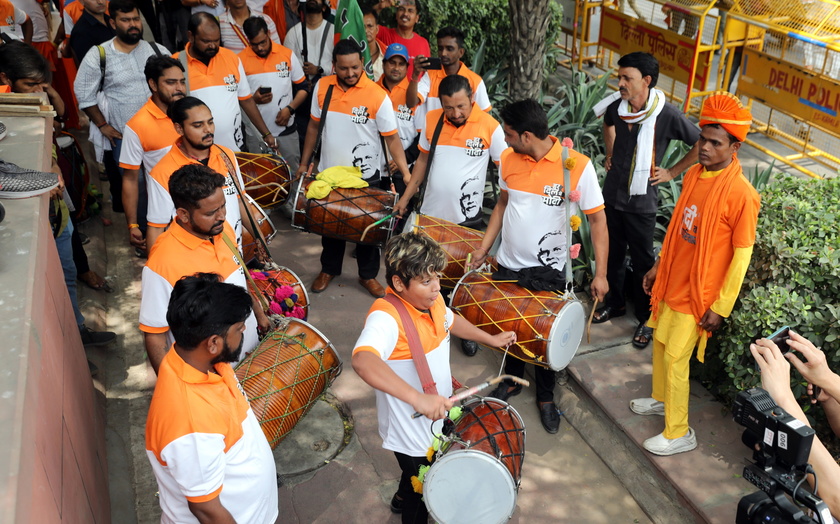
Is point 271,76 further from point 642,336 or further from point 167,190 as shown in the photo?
point 642,336

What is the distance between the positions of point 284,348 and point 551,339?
1493mm

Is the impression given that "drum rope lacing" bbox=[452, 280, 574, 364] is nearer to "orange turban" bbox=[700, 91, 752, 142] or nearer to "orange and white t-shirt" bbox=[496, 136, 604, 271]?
"orange and white t-shirt" bbox=[496, 136, 604, 271]

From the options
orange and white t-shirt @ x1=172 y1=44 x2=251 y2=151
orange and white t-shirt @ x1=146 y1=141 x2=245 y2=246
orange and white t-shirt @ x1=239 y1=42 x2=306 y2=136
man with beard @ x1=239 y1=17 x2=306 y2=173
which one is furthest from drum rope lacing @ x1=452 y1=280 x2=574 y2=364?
orange and white t-shirt @ x1=239 y1=42 x2=306 y2=136

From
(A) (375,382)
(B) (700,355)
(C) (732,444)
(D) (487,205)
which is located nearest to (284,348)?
(A) (375,382)

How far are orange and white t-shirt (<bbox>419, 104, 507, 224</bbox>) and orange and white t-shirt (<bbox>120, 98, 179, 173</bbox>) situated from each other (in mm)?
1774

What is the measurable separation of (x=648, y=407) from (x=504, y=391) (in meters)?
0.91

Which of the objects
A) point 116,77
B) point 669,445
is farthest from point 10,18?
point 669,445

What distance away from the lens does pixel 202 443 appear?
247 cm

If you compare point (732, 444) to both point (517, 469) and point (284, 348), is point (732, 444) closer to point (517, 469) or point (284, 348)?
point (517, 469)

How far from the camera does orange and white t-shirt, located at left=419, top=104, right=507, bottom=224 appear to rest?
202 inches

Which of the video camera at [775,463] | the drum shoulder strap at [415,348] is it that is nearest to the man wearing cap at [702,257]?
the video camera at [775,463]

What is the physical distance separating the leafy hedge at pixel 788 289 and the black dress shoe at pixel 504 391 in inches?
50.1

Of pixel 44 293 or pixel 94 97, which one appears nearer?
pixel 44 293

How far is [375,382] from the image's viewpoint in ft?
9.54
